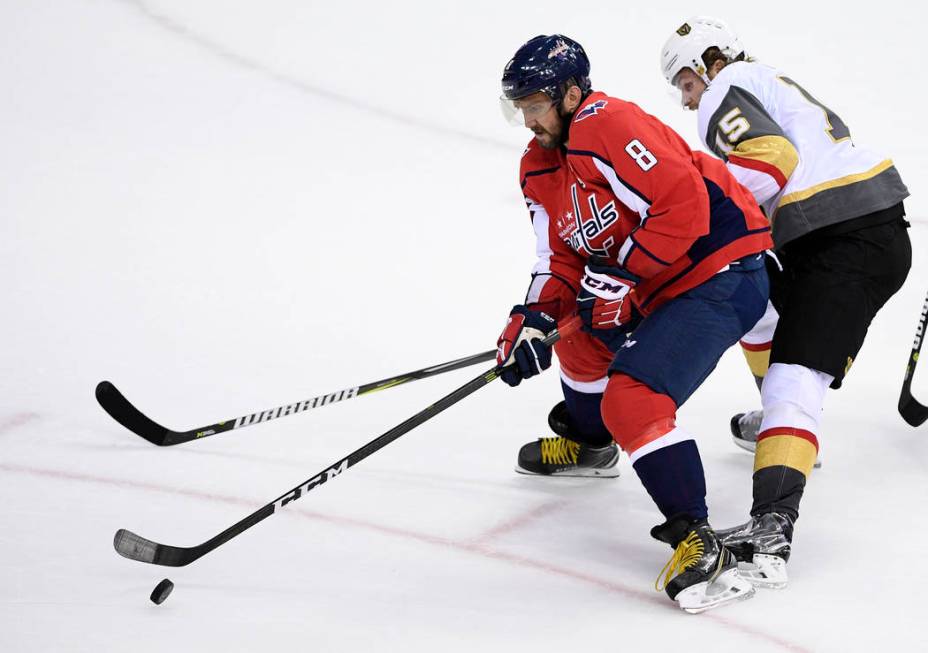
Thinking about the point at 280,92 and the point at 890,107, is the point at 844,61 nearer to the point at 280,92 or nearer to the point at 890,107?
the point at 890,107

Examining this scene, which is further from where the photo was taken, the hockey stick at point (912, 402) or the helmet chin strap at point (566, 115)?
the hockey stick at point (912, 402)

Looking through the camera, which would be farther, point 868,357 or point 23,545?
point 868,357

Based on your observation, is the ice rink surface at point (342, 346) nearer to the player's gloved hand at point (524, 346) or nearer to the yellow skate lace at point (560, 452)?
the yellow skate lace at point (560, 452)

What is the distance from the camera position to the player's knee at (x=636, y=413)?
79.0 inches

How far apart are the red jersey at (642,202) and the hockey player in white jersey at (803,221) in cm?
19

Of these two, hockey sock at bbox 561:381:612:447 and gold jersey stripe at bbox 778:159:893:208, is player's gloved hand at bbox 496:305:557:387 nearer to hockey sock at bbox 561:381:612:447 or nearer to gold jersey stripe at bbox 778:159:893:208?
hockey sock at bbox 561:381:612:447

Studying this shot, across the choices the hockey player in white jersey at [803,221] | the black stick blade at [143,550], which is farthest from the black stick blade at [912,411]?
the black stick blade at [143,550]

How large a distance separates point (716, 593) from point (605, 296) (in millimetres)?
644

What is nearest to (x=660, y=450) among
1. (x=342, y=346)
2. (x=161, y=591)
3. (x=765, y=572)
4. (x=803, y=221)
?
(x=765, y=572)

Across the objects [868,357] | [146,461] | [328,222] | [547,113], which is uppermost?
[547,113]

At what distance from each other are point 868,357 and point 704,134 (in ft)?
4.86

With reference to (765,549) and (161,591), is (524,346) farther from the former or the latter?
(161,591)

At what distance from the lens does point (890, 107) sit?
536 cm

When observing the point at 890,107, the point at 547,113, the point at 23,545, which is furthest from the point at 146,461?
the point at 890,107
